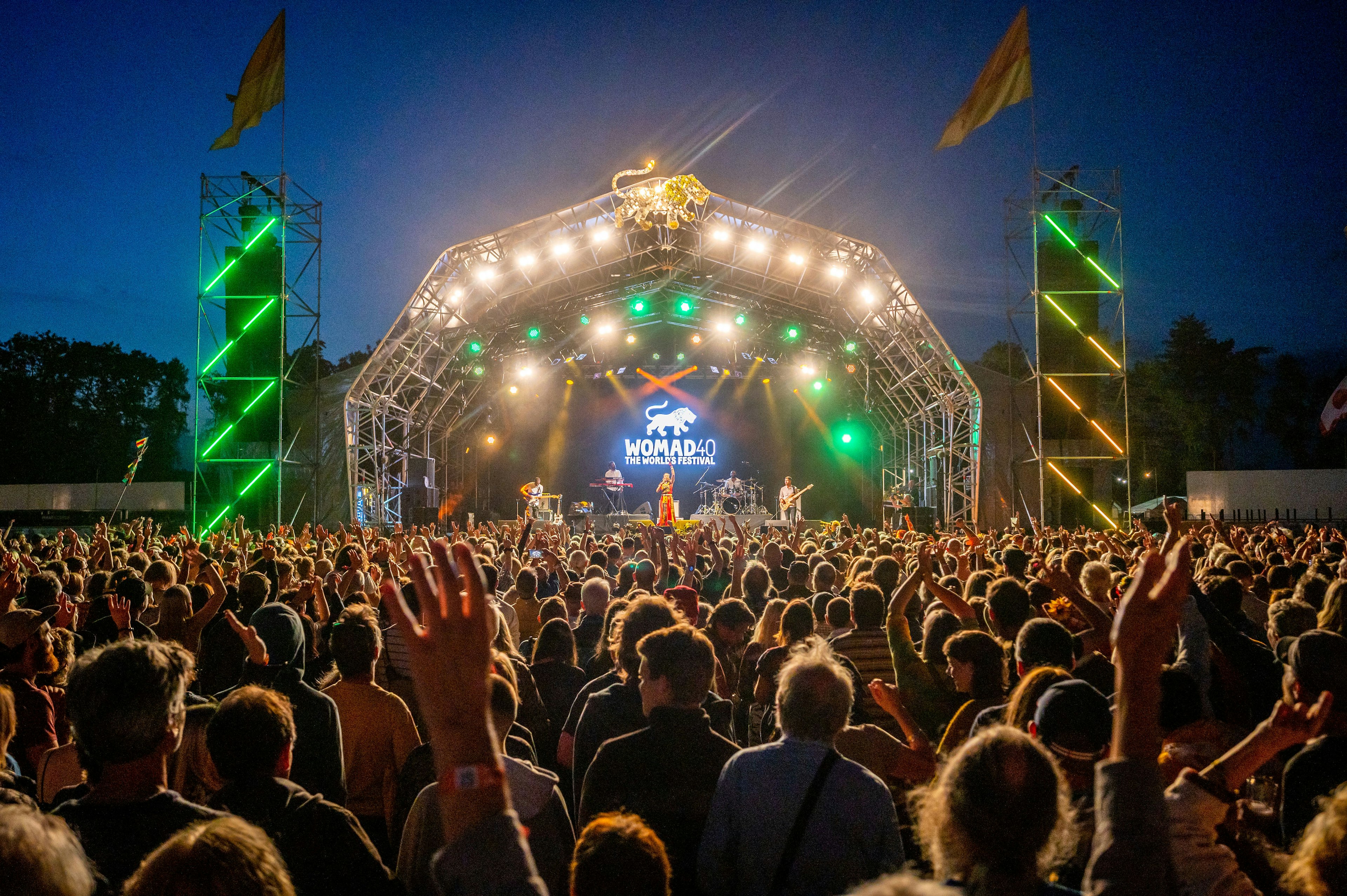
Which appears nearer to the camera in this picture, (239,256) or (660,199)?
(660,199)

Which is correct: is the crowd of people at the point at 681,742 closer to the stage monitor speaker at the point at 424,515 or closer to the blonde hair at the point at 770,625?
the blonde hair at the point at 770,625

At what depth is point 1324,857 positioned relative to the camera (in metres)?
1.28

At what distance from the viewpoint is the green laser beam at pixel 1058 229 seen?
59.8 feet

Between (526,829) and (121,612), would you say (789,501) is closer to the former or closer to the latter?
(121,612)

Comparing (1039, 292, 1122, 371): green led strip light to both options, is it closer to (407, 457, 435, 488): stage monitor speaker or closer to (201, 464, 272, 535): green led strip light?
(407, 457, 435, 488): stage monitor speaker

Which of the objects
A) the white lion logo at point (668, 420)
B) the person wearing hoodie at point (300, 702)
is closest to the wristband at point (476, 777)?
the person wearing hoodie at point (300, 702)

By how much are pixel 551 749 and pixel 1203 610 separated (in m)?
3.04

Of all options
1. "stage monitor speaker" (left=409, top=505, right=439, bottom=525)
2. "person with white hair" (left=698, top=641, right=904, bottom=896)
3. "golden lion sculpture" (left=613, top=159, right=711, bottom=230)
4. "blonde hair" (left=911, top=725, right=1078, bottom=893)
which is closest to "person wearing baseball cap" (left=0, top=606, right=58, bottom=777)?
"person with white hair" (left=698, top=641, right=904, bottom=896)

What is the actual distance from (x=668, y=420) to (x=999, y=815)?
26.0 m

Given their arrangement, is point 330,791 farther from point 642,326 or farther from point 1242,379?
point 1242,379

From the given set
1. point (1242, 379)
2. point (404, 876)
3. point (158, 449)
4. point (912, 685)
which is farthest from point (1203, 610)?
point (1242, 379)

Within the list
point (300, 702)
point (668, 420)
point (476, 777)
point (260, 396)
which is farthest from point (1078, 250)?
point (476, 777)

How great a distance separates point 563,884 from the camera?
2.59 meters

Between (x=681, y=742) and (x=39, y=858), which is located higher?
(x=39, y=858)
